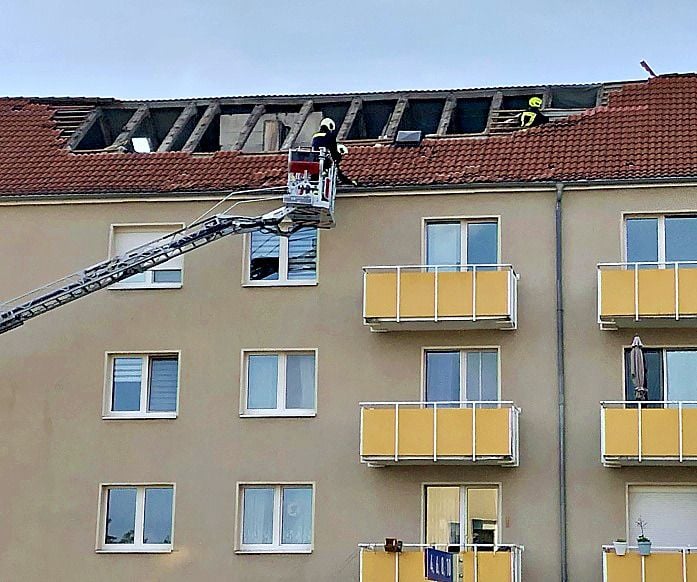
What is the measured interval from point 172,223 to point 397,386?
5684 millimetres

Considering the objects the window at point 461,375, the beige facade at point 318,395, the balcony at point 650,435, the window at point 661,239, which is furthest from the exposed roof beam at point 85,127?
the balcony at point 650,435

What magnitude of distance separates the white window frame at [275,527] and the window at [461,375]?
2.97m

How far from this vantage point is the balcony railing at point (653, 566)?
28906 millimetres

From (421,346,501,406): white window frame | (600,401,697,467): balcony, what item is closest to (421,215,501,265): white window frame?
(421,346,501,406): white window frame

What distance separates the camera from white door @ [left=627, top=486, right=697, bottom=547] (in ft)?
100.0

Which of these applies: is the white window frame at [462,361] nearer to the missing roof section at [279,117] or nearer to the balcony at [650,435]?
the balcony at [650,435]

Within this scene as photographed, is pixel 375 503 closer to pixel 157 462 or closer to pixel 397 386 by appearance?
pixel 397 386

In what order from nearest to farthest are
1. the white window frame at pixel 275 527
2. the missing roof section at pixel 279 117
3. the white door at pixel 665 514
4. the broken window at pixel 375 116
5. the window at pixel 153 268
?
the white door at pixel 665 514 → the white window frame at pixel 275 527 → the window at pixel 153 268 → the missing roof section at pixel 279 117 → the broken window at pixel 375 116

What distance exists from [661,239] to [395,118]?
7.21 meters

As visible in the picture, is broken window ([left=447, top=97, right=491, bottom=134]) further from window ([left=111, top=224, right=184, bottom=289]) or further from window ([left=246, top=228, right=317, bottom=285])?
window ([left=111, top=224, right=184, bottom=289])

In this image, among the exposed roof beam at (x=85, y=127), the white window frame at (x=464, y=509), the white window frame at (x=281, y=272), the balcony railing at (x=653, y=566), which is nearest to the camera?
the balcony railing at (x=653, y=566)

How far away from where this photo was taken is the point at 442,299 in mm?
31453

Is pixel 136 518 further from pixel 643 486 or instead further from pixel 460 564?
pixel 643 486

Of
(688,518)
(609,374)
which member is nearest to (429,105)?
(609,374)
